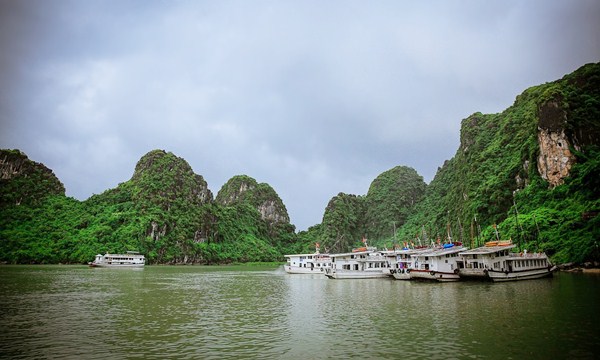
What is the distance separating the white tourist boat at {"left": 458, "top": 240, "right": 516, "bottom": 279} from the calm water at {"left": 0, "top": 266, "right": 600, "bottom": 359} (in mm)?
14267

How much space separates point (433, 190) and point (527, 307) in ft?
590

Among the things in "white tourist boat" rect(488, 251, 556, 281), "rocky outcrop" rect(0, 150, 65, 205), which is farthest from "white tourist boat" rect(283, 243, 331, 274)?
"rocky outcrop" rect(0, 150, 65, 205)

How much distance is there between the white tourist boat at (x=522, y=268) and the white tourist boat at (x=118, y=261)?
94.4 metres

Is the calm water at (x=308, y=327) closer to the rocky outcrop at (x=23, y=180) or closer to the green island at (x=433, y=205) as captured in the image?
the green island at (x=433, y=205)

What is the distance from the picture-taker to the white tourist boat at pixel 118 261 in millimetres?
98812

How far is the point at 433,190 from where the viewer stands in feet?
641

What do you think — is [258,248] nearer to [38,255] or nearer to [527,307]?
[38,255]

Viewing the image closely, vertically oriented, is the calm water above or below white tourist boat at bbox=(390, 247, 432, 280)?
below

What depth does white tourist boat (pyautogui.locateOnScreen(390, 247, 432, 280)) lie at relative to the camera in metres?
54.9

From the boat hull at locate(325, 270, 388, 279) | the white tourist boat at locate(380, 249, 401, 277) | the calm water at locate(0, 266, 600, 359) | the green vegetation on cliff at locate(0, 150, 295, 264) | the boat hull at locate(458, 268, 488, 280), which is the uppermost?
the green vegetation on cliff at locate(0, 150, 295, 264)

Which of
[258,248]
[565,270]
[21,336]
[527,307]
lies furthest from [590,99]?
[258,248]

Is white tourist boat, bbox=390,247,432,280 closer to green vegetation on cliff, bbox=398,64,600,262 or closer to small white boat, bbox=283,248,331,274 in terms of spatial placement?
green vegetation on cliff, bbox=398,64,600,262

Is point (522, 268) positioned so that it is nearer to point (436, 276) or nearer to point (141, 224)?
point (436, 276)

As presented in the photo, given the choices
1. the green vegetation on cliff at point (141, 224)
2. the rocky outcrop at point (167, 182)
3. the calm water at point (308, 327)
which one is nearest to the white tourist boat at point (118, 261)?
the green vegetation on cliff at point (141, 224)
